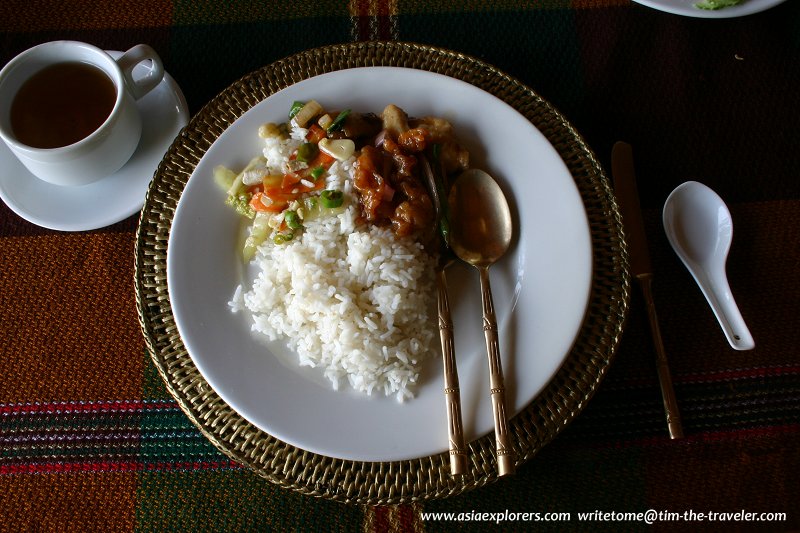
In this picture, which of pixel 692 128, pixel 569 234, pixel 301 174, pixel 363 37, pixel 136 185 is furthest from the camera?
pixel 363 37

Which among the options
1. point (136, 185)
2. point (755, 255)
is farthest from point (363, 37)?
point (755, 255)

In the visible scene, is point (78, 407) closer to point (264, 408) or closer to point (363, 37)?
point (264, 408)

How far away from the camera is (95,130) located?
1858 millimetres

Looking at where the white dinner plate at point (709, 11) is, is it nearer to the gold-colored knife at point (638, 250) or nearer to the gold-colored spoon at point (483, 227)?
the gold-colored knife at point (638, 250)

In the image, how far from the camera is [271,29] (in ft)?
7.56

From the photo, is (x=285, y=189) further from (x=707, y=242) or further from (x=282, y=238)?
(x=707, y=242)

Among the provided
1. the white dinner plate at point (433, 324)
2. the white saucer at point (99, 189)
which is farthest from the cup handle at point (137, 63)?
the white dinner plate at point (433, 324)

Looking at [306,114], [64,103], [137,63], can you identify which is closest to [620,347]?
[306,114]

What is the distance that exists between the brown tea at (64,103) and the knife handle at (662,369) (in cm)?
188

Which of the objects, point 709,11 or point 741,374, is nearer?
point 741,374

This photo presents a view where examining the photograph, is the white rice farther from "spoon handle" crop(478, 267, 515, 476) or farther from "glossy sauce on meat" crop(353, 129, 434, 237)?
"spoon handle" crop(478, 267, 515, 476)

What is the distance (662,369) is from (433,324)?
727 millimetres

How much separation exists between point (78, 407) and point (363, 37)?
5.63ft

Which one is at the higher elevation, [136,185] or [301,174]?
[301,174]
